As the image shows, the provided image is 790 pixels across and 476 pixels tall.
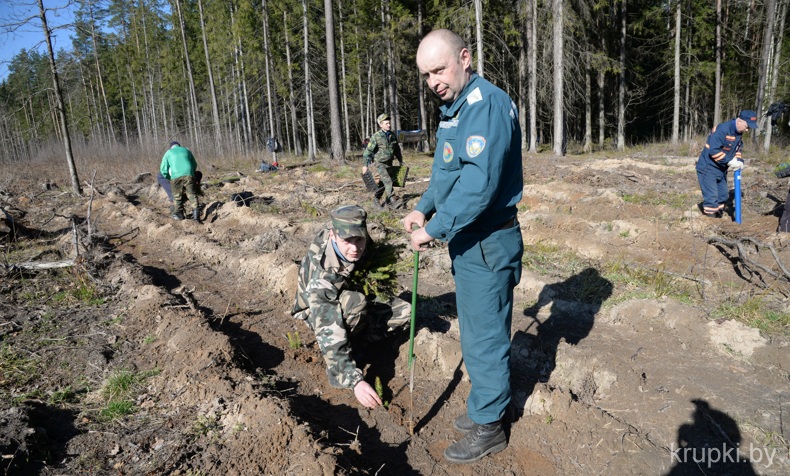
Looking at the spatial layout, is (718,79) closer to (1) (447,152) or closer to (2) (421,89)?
(2) (421,89)

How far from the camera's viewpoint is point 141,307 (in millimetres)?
4766

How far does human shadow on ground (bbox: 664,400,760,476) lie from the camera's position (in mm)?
2674

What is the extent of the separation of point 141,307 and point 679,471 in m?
4.81

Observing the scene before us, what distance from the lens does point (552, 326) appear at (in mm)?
4602

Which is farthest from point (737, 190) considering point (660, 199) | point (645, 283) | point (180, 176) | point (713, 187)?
point (180, 176)

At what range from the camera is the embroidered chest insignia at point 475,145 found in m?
2.19

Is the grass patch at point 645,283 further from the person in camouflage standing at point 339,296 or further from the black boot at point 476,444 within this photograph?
the person in camouflage standing at point 339,296

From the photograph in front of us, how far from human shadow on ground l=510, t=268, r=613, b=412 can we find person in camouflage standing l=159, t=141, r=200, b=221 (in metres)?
7.53

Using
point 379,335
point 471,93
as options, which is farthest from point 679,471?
point 471,93

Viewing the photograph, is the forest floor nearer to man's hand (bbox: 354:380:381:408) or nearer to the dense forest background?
man's hand (bbox: 354:380:381:408)

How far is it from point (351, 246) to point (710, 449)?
8.43 feet

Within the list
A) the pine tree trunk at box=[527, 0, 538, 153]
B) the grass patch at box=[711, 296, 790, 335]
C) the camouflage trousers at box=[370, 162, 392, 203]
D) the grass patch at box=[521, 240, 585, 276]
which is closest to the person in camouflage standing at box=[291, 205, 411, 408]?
the grass patch at box=[521, 240, 585, 276]

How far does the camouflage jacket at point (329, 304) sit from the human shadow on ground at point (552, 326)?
1226 mm

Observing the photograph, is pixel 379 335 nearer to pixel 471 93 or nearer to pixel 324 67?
pixel 471 93
